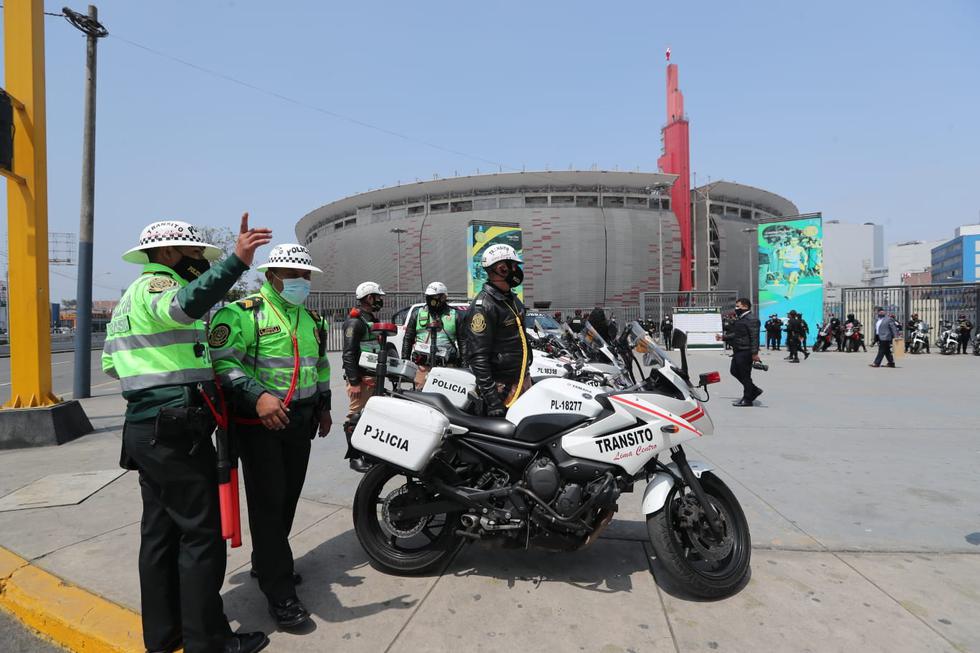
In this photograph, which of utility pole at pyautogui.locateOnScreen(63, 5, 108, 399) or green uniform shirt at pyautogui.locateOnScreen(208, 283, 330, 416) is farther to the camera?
utility pole at pyautogui.locateOnScreen(63, 5, 108, 399)

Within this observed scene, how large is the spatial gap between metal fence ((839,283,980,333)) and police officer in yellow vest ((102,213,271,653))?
27441mm

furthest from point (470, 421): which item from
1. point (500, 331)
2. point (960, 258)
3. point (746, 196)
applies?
point (960, 258)

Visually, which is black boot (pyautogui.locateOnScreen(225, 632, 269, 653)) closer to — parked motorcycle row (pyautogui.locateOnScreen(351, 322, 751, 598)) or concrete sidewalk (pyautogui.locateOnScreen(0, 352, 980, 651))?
concrete sidewalk (pyautogui.locateOnScreen(0, 352, 980, 651))

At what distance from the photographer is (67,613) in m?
2.85

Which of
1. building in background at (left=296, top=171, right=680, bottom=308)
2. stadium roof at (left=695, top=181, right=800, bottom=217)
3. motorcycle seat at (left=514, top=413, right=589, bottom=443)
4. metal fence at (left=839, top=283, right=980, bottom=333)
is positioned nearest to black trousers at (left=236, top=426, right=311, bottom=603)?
motorcycle seat at (left=514, top=413, right=589, bottom=443)

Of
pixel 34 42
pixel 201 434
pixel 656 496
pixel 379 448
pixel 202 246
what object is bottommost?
pixel 656 496

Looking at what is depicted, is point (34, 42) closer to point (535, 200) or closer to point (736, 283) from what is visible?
point (535, 200)

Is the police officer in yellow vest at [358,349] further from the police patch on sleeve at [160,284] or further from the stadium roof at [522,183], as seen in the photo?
the stadium roof at [522,183]

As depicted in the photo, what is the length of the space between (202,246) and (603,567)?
2.84 meters

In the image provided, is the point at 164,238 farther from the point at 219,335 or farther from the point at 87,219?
the point at 87,219

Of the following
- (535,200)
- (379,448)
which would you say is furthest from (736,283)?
(379,448)

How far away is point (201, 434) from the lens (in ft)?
8.00

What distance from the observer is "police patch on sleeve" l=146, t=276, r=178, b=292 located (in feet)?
7.85

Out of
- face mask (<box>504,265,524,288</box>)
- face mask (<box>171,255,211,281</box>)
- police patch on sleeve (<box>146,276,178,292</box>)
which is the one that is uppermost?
face mask (<box>504,265,524,288</box>)
